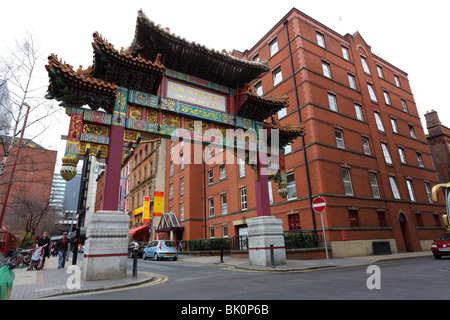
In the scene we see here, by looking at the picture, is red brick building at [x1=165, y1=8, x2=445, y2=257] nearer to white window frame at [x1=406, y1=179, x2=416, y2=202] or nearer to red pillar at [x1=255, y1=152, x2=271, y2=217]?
white window frame at [x1=406, y1=179, x2=416, y2=202]

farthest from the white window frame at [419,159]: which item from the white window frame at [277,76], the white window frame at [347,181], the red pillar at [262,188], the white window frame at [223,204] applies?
the red pillar at [262,188]

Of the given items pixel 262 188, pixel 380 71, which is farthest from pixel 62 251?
pixel 380 71

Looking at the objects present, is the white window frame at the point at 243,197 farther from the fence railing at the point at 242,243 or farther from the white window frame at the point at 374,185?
the white window frame at the point at 374,185

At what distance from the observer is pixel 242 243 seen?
19.5 metres

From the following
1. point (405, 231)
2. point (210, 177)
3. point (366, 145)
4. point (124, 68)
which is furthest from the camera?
point (210, 177)

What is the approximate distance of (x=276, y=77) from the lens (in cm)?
2361

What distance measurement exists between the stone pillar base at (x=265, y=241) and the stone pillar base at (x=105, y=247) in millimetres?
5734

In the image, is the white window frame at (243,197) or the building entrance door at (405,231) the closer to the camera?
the building entrance door at (405,231)

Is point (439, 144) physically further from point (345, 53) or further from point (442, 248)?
point (442, 248)

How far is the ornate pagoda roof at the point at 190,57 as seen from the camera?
10.0 m

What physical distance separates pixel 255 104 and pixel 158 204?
2317cm

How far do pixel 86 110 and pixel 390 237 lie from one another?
21895mm
